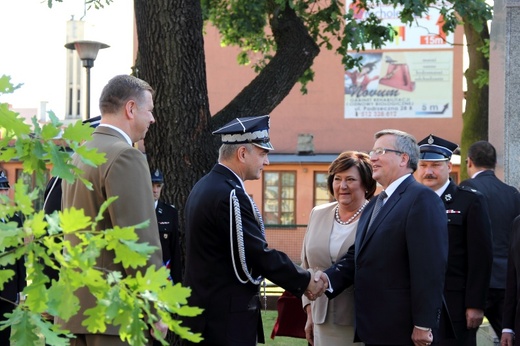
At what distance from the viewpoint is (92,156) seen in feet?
7.97

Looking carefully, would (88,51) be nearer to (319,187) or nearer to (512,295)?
(512,295)

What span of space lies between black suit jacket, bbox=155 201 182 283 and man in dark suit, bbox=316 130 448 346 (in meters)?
2.95

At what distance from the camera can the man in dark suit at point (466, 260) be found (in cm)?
659

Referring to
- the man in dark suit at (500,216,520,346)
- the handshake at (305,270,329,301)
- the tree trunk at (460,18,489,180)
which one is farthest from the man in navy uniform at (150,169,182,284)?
the tree trunk at (460,18,489,180)

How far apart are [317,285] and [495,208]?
9.76 feet

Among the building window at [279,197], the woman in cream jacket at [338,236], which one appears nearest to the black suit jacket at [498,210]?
the woman in cream jacket at [338,236]

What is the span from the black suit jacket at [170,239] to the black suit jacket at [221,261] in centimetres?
299

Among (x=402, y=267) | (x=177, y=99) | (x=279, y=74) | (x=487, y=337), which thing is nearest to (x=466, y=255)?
(x=402, y=267)

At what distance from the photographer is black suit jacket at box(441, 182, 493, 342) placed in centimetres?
658

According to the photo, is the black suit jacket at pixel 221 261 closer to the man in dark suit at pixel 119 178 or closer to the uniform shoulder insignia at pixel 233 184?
the uniform shoulder insignia at pixel 233 184

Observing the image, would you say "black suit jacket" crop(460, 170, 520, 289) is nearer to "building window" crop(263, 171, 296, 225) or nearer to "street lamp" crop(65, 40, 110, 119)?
"street lamp" crop(65, 40, 110, 119)

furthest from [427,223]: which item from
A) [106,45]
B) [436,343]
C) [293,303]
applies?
[106,45]

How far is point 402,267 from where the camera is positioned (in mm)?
5465

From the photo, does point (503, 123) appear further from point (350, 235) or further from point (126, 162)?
point (126, 162)
